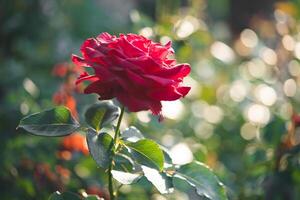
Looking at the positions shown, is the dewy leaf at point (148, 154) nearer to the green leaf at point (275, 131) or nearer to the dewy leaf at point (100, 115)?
the dewy leaf at point (100, 115)

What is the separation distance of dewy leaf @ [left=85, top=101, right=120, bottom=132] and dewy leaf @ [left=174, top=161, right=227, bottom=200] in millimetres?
159

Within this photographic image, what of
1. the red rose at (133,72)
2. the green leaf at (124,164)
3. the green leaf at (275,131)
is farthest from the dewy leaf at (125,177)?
the green leaf at (275,131)

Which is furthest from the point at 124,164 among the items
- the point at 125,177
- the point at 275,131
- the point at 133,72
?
the point at 275,131

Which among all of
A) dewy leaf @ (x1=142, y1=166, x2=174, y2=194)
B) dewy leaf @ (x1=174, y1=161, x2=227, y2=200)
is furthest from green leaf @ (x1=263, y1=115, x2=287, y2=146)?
dewy leaf @ (x1=142, y1=166, x2=174, y2=194)

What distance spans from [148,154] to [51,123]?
0.18 meters

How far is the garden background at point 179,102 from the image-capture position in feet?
5.65

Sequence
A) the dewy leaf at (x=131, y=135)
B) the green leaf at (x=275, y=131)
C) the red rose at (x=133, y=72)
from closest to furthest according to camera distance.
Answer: the red rose at (x=133, y=72) → the dewy leaf at (x=131, y=135) → the green leaf at (x=275, y=131)

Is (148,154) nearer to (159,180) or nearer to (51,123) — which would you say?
(159,180)

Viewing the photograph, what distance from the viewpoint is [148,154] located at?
1111mm

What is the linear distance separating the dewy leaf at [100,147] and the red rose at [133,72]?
3.0 inches

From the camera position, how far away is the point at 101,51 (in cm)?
104

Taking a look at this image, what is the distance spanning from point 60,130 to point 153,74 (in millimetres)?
209

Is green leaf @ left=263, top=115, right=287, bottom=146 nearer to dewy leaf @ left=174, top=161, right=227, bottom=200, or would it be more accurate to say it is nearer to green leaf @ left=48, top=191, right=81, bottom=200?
dewy leaf @ left=174, top=161, right=227, bottom=200

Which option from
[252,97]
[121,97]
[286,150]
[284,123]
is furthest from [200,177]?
[252,97]
